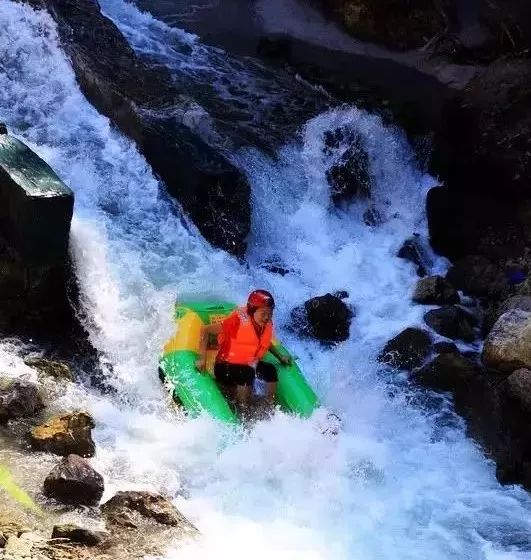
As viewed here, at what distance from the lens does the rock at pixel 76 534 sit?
442cm

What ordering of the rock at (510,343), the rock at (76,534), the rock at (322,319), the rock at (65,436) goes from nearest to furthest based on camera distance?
1. the rock at (76,534)
2. the rock at (65,436)
3. the rock at (510,343)
4. the rock at (322,319)

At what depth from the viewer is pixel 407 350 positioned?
26.0 ft

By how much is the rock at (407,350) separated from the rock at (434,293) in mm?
728

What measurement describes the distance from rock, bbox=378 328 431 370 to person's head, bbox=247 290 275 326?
2.24 m

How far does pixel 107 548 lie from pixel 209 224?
4.51 m

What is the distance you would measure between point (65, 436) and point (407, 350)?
12.7ft

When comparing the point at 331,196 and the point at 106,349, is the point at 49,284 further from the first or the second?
the point at 331,196

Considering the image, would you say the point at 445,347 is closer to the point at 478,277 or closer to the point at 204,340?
the point at 478,277

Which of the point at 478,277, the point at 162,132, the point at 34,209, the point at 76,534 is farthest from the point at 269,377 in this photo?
the point at 478,277

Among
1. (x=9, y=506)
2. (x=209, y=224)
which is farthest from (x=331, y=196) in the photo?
(x=9, y=506)

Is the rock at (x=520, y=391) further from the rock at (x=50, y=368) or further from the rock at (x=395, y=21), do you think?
the rock at (x=395, y=21)

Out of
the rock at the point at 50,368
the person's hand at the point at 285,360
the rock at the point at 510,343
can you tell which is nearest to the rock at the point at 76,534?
the rock at the point at 50,368

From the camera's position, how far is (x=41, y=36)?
10.2m

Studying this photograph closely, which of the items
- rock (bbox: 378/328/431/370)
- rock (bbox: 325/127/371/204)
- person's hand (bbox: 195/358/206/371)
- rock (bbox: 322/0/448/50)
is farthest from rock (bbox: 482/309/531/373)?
rock (bbox: 322/0/448/50)
